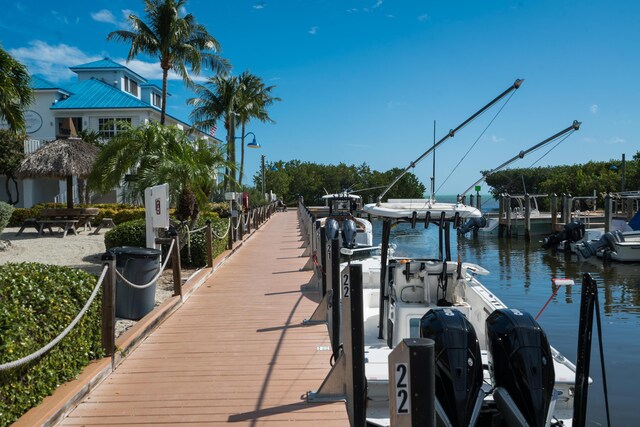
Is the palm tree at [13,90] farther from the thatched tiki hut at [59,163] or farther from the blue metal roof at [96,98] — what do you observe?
the blue metal roof at [96,98]

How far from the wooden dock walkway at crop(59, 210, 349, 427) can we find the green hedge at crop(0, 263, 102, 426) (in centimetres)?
37

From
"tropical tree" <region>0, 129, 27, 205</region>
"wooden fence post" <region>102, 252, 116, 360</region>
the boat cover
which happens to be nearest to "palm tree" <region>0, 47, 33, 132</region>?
"wooden fence post" <region>102, 252, 116, 360</region>

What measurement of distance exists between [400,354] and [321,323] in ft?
17.4

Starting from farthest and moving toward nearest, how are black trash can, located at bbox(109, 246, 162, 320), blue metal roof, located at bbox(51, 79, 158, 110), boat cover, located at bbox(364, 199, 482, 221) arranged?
blue metal roof, located at bbox(51, 79, 158, 110)
black trash can, located at bbox(109, 246, 162, 320)
boat cover, located at bbox(364, 199, 482, 221)

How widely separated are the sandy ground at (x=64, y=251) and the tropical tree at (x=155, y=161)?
206 centimetres

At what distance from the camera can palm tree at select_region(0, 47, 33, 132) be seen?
14.8 metres

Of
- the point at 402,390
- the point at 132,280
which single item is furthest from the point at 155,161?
the point at 402,390

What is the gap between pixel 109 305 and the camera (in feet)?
19.3

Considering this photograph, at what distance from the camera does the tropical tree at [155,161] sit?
1441 cm

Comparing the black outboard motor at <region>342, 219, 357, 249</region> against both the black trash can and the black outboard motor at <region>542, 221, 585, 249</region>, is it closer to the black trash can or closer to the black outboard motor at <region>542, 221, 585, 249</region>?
the black trash can

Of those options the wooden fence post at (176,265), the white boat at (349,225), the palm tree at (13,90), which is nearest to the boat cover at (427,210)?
the wooden fence post at (176,265)

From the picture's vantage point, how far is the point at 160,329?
311 inches

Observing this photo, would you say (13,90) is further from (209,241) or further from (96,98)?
(96,98)

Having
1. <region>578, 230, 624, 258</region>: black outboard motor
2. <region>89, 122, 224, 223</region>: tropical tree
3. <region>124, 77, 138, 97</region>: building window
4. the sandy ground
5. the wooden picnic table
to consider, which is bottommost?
<region>578, 230, 624, 258</region>: black outboard motor
